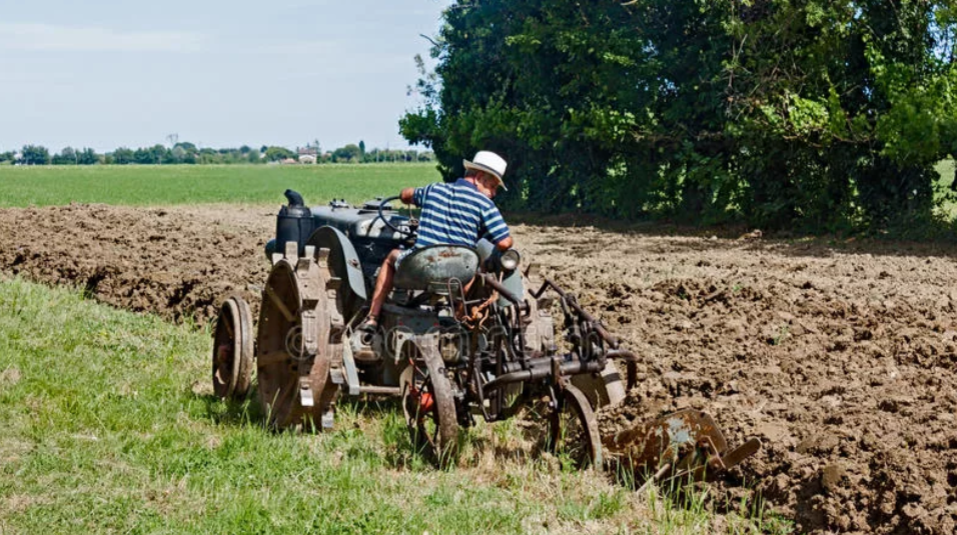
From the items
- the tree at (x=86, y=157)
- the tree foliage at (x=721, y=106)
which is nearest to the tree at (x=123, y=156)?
the tree at (x=86, y=157)

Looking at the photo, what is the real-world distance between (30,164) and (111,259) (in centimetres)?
10032

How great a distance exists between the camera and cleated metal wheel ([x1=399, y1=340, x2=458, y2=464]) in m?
6.14

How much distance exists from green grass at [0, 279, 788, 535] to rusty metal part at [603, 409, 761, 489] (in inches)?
12.6

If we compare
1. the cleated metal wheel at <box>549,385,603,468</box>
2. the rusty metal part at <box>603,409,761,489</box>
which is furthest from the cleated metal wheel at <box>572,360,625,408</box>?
the rusty metal part at <box>603,409,761,489</box>

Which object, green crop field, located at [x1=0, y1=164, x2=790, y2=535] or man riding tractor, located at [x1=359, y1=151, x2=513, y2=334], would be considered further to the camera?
man riding tractor, located at [x1=359, y1=151, x2=513, y2=334]

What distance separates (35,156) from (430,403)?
110m

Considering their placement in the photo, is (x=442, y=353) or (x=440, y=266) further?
(x=442, y=353)

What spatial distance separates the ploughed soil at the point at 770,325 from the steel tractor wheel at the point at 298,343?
1107 millimetres

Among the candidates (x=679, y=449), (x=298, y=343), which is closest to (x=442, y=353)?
(x=298, y=343)

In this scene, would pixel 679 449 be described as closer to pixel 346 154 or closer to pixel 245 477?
pixel 245 477

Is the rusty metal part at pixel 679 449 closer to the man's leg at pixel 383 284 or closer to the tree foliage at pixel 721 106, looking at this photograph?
the man's leg at pixel 383 284

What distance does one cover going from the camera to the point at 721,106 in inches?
754

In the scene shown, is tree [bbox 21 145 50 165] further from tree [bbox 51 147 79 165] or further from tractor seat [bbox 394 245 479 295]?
tractor seat [bbox 394 245 479 295]

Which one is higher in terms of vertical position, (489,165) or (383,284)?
(489,165)
